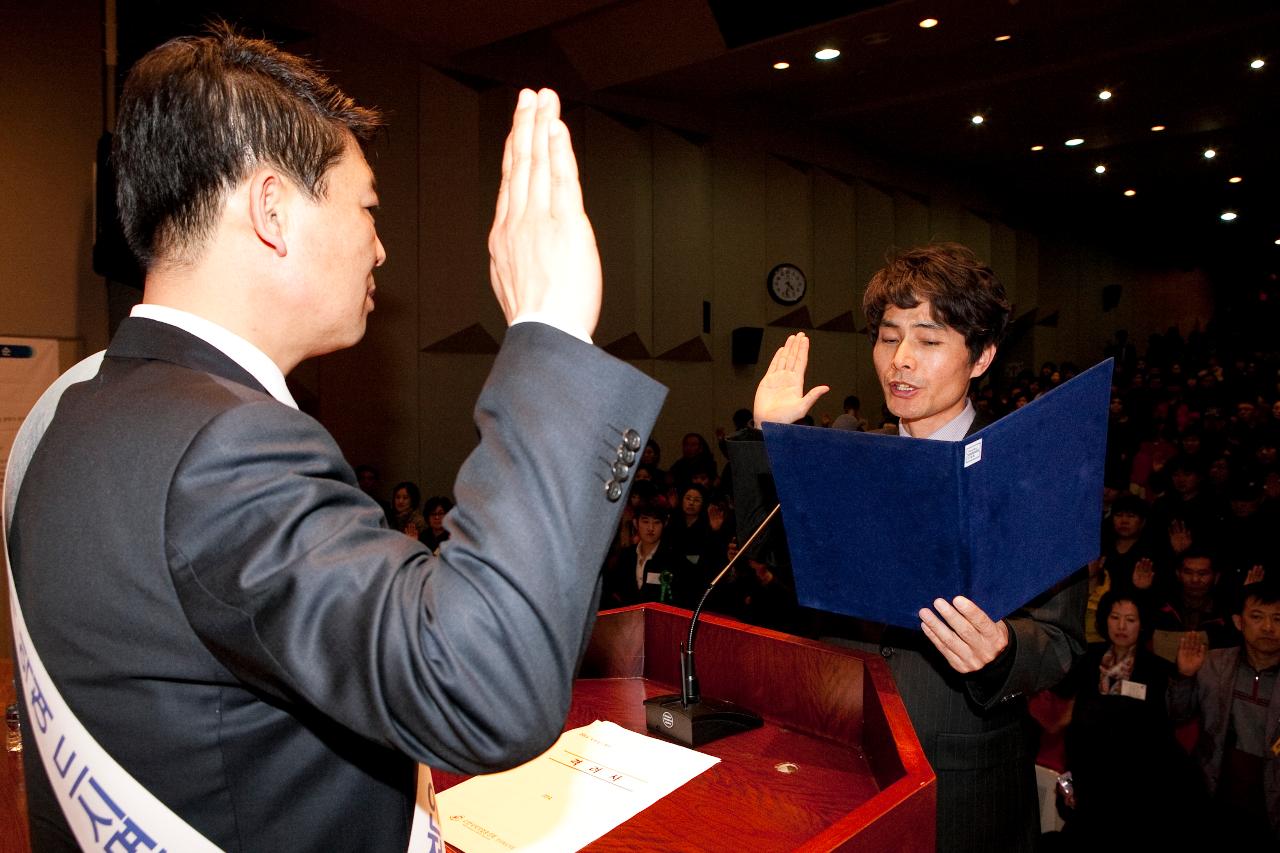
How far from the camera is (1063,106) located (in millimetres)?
7836

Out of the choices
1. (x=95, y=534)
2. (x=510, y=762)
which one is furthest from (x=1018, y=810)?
(x=95, y=534)

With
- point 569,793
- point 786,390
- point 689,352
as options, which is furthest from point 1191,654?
point 689,352

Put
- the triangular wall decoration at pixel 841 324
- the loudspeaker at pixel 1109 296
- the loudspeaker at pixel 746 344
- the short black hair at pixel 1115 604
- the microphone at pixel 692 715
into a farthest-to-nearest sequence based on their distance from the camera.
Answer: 1. the loudspeaker at pixel 1109 296
2. the triangular wall decoration at pixel 841 324
3. the loudspeaker at pixel 746 344
4. the short black hair at pixel 1115 604
5. the microphone at pixel 692 715

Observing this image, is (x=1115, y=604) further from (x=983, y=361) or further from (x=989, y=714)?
(x=989, y=714)

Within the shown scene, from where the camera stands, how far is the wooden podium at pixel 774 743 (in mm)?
858

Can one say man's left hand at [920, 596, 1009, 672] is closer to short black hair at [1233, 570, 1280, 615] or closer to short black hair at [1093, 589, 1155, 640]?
short black hair at [1233, 570, 1280, 615]

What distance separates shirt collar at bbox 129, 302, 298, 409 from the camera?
688mm

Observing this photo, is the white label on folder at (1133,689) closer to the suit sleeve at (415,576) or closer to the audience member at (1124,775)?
the audience member at (1124,775)

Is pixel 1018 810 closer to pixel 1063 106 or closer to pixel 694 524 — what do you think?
pixel 694 524

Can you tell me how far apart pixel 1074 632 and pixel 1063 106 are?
7.81 meters

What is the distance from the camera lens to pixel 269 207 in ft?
2.31

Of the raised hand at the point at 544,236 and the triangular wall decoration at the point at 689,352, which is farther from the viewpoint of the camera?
the triangular wall decoration at the point at 689,352

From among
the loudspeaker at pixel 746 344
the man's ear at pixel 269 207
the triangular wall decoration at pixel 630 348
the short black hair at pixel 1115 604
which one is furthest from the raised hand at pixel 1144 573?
the loudspeaker at pixel 746 344

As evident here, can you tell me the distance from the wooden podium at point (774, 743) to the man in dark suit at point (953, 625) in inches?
6.6
